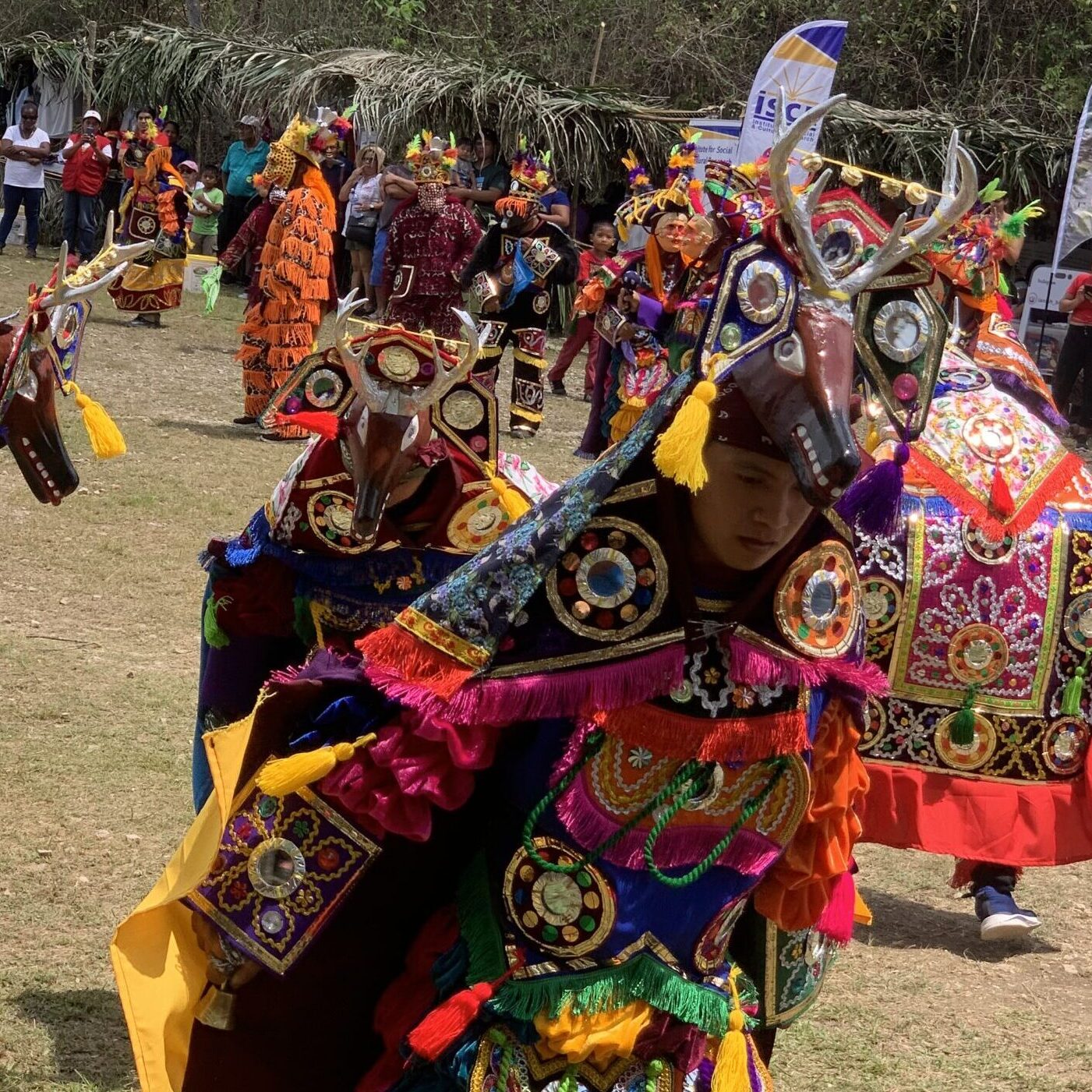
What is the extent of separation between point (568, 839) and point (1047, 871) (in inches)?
152

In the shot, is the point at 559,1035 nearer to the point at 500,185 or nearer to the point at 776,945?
the point at 776,945

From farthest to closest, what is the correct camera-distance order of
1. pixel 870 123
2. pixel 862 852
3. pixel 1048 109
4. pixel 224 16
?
pixel 224 16, pixel 1048 109, pixel 870 123, pixel 862 852

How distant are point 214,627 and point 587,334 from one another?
11.4m

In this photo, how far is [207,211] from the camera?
60.8ft

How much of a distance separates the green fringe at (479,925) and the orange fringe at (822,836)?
0.46m

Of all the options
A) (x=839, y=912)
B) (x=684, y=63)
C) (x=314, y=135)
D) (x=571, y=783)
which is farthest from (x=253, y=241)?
(x=684, y=63)

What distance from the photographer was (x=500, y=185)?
734 inches

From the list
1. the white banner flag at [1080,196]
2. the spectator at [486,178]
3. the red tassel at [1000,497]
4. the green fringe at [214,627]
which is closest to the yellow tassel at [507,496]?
the green fringe at [214,627]

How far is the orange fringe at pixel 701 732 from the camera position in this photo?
98.9 inches

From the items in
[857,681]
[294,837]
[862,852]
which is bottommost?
[862,852]

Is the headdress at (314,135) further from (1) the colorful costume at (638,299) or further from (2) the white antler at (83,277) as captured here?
(2) the white antler at (83,277)

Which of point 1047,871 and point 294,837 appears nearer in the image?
point 294,837

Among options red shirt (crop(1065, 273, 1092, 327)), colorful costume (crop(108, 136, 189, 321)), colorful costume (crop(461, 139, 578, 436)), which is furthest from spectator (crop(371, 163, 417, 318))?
red shirt (crop(1065, 273, 1092, 327))

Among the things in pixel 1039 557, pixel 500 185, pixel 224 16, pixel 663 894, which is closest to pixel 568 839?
pixel 663 894
